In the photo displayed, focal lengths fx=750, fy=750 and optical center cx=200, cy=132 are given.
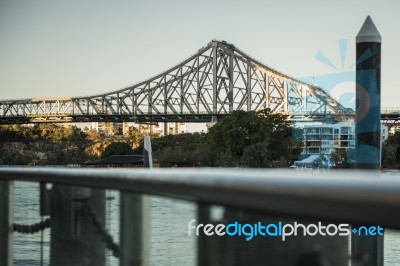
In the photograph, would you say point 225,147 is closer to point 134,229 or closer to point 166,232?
point 134,229

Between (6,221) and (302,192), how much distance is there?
2451 millimetres

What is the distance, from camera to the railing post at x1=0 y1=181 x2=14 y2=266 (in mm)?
3197

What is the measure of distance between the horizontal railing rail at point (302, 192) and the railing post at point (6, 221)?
1.74 meters

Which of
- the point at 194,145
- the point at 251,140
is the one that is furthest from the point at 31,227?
the point at 194,145

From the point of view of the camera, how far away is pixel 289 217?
1148mm

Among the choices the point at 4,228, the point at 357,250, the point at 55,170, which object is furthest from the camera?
the point at 4,228

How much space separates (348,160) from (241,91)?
120 feet

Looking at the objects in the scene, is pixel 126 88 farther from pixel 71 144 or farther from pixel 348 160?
pixel 348 160

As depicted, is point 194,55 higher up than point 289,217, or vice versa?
point 194,55

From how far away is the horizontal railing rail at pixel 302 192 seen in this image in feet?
3.10

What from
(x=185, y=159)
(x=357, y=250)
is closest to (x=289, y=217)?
(x=357, y=250)

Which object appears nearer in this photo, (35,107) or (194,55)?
(194,55)

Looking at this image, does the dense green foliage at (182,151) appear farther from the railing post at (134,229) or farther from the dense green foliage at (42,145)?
the railing post at (134,229)

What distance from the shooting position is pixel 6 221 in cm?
326
